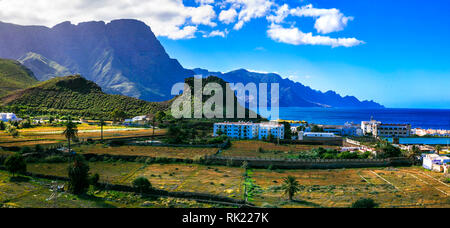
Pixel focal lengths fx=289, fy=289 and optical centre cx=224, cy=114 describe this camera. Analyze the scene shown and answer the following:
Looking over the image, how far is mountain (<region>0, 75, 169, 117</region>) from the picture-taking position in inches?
4560

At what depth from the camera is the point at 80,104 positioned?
124438mm

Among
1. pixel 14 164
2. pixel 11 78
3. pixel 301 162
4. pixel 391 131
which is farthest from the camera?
pixel 11 78

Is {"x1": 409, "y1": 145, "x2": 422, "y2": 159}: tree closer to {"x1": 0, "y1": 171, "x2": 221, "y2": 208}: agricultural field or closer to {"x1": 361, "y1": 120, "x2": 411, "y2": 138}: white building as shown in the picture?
{"x1": 0, "y1": 171, "x2": 221, "y2": 208}: agricultural field

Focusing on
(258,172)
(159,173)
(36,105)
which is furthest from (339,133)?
(36,105)

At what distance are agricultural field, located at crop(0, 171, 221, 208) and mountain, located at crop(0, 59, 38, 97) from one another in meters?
125

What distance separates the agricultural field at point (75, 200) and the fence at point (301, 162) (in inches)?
748

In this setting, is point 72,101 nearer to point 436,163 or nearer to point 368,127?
point 368,127

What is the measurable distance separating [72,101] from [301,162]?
111527 mm

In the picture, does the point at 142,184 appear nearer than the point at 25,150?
Yes

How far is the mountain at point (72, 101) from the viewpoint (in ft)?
380

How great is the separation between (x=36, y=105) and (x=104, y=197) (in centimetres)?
10835

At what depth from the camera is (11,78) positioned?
519 feet

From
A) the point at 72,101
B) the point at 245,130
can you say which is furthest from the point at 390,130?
the point at 72,101
